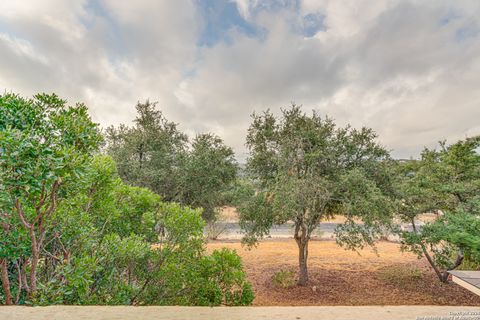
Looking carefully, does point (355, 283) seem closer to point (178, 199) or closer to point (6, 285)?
point (178, 199)

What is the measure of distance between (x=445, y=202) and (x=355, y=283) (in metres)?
4.47

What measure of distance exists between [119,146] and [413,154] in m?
16.8

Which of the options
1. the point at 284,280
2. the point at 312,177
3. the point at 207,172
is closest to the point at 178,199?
the point at 207,172

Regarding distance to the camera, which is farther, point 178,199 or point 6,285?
point 178,199

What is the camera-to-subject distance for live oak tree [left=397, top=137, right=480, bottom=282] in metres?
7.41

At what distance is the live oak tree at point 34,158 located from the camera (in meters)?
1.89

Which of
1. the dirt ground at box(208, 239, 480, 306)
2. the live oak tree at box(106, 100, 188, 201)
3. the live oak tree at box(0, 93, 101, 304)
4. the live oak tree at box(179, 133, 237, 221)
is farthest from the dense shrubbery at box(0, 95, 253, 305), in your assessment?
the live oak tree at box(106, 100, 188, 201)

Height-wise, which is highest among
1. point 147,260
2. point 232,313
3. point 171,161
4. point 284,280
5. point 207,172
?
point 171,161

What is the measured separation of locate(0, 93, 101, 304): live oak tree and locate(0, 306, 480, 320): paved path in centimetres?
125

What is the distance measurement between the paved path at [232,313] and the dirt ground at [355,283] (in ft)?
23.6

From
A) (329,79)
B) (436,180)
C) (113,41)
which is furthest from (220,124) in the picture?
(436,180)

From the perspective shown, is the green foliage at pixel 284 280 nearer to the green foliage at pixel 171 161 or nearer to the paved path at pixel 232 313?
the green foliage at pixel 171 161

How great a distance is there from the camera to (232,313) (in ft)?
3.41

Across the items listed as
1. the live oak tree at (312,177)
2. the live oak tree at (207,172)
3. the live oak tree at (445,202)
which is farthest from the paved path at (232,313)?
the live oak tree at (207,172)
